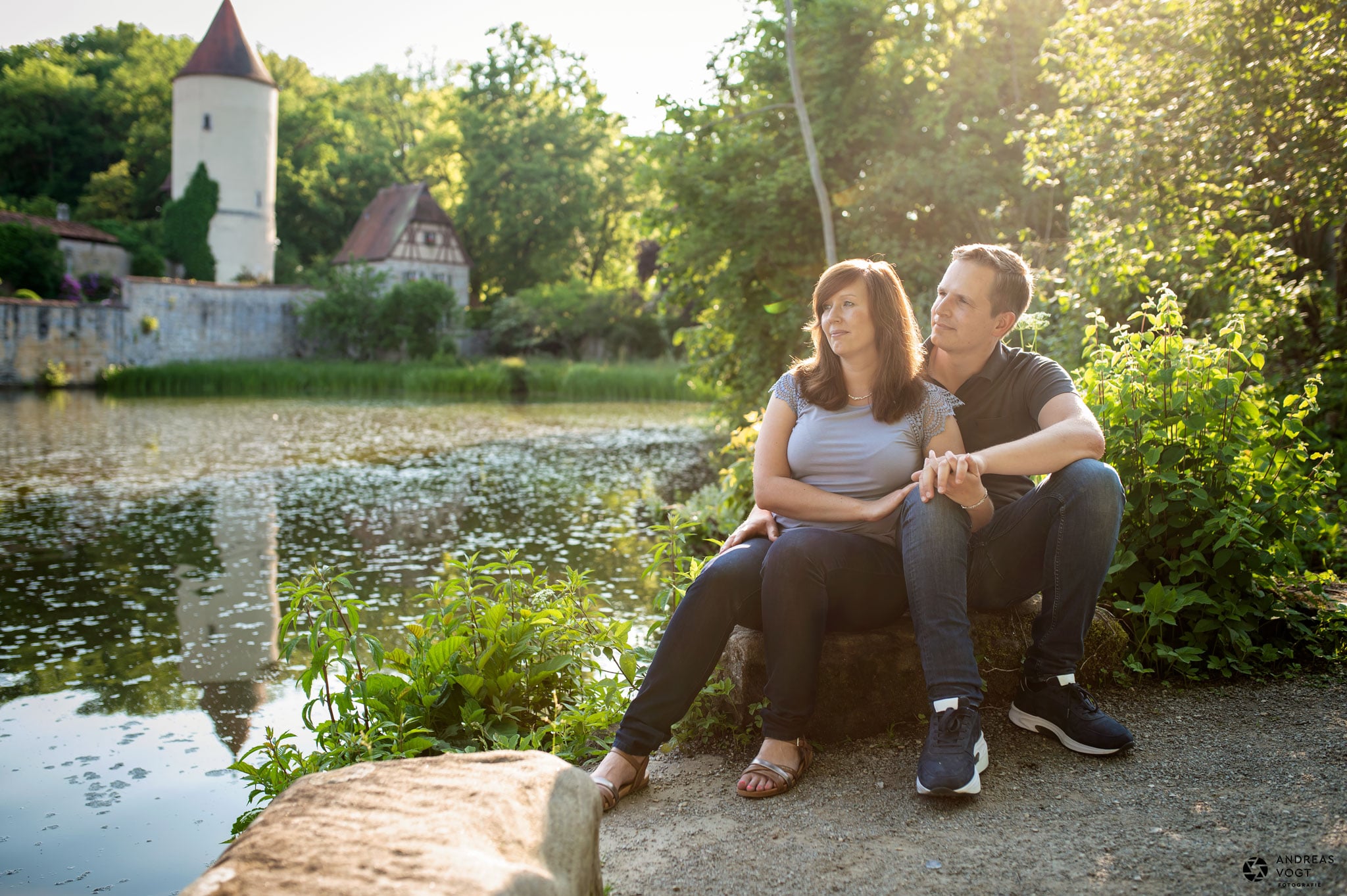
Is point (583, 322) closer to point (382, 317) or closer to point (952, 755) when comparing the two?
point (382, 317)

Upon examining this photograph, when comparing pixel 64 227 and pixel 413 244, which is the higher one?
pixel 413 244

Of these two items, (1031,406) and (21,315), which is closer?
(1031,406)

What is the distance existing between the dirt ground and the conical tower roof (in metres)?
39.8

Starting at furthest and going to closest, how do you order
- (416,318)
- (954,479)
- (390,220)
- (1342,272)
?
(390,220) < (416,318) < (1342,272) < (954,479)

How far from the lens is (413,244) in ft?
128

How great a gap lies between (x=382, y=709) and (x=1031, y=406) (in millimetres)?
2204

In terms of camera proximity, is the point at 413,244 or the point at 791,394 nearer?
the point at 791,394

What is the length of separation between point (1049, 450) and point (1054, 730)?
2.46 feet

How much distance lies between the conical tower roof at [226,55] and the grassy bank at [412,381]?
1303cm

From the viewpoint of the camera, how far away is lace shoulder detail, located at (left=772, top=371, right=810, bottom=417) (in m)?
3.04

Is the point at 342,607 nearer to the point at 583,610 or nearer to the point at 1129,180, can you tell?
the point at 583,610

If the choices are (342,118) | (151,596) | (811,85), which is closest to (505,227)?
(342,118)

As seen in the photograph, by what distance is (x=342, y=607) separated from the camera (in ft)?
19.6

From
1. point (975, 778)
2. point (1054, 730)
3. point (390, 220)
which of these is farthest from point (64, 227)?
point (975, 778)
